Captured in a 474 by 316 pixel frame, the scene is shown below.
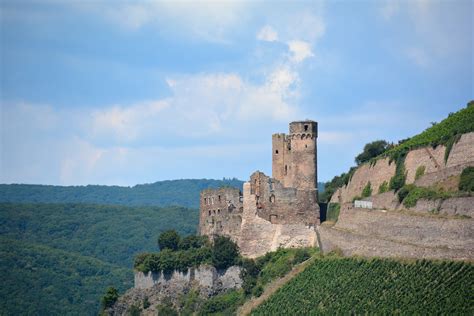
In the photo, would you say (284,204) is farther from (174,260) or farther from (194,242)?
(174,260)

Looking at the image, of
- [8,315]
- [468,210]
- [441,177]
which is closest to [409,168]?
[441,177]

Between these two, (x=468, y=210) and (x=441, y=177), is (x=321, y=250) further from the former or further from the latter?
(x=468, y=210)

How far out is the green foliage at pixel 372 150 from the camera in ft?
281

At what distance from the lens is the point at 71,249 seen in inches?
6575

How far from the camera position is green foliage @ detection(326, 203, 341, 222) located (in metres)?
71.0

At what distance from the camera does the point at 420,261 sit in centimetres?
5594

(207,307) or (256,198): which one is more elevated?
(256,198)

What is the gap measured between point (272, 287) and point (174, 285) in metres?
8.47

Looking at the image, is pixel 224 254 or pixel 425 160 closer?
pixel 425 160

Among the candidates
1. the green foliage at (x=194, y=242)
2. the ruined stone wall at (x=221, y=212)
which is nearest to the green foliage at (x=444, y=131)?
the ruined stone wall at (x=221, y=212)

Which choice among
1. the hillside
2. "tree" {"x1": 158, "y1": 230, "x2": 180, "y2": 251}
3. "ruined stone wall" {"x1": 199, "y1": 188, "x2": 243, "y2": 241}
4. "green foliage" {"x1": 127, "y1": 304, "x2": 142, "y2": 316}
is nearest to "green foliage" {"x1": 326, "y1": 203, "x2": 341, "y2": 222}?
"ruined stone wall" {"x1": 199, "y1": 188, "x2": 243, "y2": 241}

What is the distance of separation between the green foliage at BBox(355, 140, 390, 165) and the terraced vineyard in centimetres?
2076

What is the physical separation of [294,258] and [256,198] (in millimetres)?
4811

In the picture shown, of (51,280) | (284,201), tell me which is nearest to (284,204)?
(284,201)
